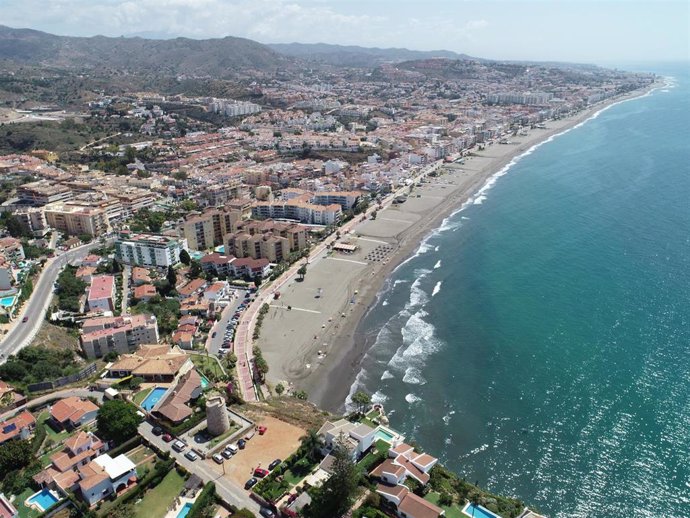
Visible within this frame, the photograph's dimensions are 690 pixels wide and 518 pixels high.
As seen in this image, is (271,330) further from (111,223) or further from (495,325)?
(111,223)

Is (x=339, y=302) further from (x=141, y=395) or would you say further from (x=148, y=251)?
(x=141, y=395)

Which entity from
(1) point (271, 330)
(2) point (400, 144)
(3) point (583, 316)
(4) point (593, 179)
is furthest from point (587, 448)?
(2) point (400, 144)

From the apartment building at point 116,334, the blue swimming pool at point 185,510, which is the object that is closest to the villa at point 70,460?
the blue swimming pool at point 185,510

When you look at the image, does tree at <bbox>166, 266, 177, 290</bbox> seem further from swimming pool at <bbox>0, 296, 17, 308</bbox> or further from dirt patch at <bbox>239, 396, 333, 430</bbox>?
dirt patch at <bbox>239, 396, 333, 430</bbox>

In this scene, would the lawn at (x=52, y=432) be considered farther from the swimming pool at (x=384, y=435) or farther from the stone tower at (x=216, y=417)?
the swimming pool at (x=384, y=435)

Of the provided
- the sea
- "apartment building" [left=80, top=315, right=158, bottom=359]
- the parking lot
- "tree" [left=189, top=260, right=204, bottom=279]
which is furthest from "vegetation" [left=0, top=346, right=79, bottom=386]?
the sea

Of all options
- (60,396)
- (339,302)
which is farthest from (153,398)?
(339,302)
